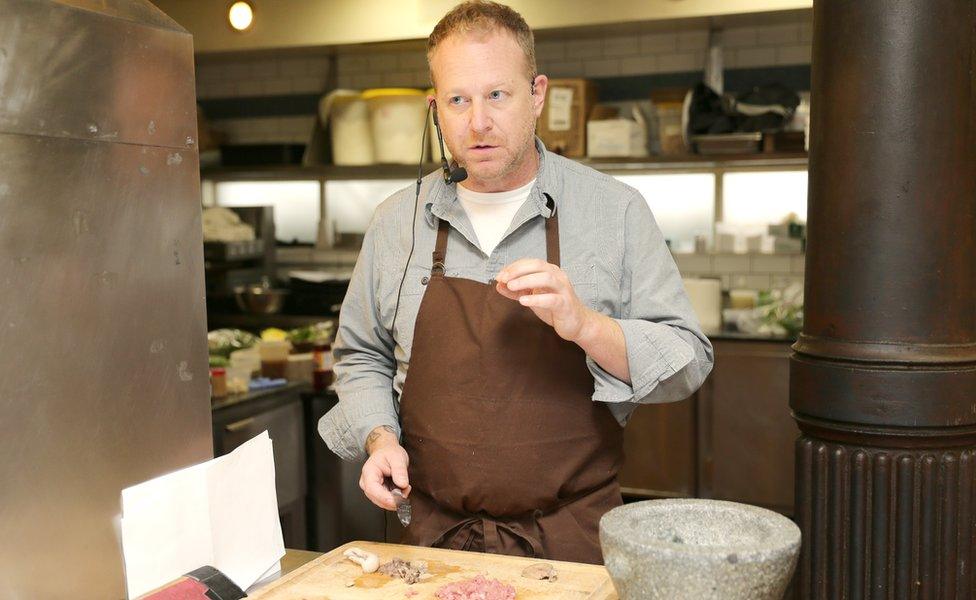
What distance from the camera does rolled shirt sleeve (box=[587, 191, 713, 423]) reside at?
1850 mm

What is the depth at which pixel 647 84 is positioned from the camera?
5836 millimetres

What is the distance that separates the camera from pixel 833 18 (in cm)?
190

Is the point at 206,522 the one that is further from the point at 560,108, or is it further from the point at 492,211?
the point at 560,108

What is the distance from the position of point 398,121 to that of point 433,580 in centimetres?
448

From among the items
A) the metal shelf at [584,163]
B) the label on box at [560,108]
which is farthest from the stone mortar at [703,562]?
the label on box at [560,108]

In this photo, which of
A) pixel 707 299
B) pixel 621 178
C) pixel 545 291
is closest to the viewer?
pixel 545 291

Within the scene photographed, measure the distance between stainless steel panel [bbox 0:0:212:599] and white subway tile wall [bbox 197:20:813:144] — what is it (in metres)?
4.19

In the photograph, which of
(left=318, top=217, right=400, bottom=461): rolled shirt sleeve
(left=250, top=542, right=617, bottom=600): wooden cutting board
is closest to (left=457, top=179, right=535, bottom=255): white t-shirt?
(left=318, top=217, right=400, bottom=461): rolled shirt sleeve

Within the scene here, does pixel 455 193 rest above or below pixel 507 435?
above

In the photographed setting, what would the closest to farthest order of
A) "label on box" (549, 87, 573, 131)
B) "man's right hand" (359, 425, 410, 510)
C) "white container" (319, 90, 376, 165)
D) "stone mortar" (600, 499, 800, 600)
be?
"stone mortar" (600, 499, 800, 600), "man's right hand" (359, 425, 410, 510), "label on box" (549, 87, 573, 131), "white container" (319, 90, 376, 165)

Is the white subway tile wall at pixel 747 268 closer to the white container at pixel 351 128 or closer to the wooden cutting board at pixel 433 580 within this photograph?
the white container at pixel 351 128

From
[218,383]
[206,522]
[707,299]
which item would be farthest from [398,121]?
[206,522]

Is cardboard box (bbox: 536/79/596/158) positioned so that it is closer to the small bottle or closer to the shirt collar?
the small bottle

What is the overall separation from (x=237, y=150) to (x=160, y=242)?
4.73m
